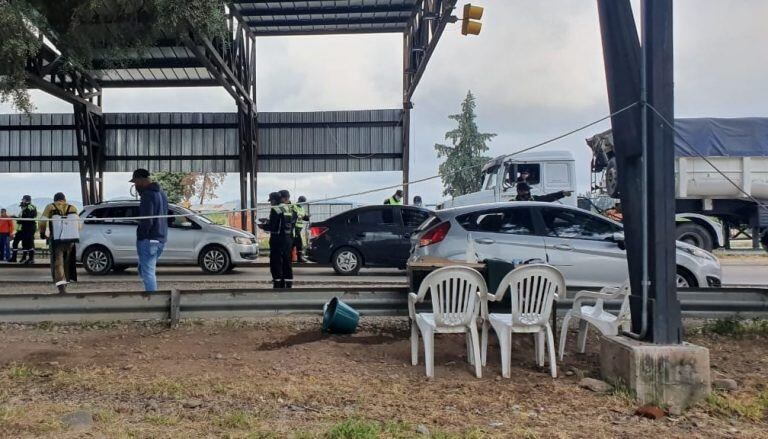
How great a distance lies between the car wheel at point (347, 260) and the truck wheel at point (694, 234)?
8.37 m

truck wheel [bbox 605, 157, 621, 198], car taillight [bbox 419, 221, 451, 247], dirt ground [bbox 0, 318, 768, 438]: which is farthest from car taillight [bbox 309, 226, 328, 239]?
truck wheel [bbox 605, 157, 621, 198]

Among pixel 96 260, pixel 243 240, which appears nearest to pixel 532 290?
pixel 243 240

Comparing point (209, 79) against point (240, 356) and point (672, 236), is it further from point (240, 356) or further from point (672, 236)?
point (672, 236)

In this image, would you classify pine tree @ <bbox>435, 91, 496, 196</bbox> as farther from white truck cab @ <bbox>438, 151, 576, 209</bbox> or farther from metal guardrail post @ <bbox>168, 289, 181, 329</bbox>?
metal guardrail post @ <bbox>168, 289, 181, 329</bbox>

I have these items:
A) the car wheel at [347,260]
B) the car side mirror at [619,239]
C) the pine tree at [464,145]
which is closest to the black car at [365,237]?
the car wheel at [347,260]

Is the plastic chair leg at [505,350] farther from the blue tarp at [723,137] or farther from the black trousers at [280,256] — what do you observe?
the blue tarp at [723,137]

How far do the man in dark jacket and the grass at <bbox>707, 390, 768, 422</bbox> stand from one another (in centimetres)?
613

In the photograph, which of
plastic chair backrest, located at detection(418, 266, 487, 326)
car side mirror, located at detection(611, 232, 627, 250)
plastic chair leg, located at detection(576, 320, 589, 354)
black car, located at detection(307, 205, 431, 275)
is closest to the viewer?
plastic chair backrest, located at detection(418, 266, 487, 326)

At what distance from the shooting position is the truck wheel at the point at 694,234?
48.0 ft

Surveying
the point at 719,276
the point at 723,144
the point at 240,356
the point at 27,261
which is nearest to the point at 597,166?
the point at 723,144

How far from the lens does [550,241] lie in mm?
7984

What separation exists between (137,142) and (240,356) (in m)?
21.3

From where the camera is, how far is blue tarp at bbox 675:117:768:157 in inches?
563

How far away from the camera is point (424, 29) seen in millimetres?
17734
